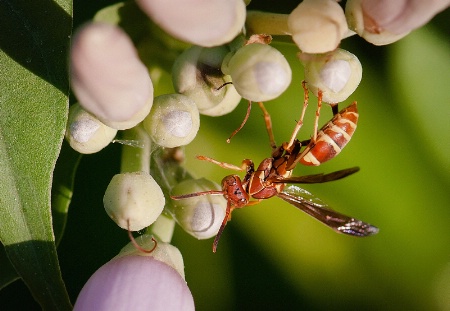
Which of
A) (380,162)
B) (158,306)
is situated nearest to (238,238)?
(380,162)

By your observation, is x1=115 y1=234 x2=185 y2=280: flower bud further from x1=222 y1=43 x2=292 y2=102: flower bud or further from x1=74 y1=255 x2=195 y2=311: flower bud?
x1=222 y1=43 x2=292 y2=102: flower bud

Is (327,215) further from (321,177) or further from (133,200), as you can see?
(133,200)

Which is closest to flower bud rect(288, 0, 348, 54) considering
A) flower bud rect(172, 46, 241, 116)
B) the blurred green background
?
flower bud rect(172, 46, 241, 116)

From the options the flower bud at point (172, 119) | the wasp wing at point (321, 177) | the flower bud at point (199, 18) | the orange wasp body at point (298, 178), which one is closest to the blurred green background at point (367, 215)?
the orange wasp body at point (298, 178)

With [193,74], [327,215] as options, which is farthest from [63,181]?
[327,215]

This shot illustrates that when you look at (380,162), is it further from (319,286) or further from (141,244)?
(141,244)

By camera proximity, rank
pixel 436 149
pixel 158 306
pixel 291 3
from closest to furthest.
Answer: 1. pixel 158 306
2. pixel 291 3
3. pixel 436 149
